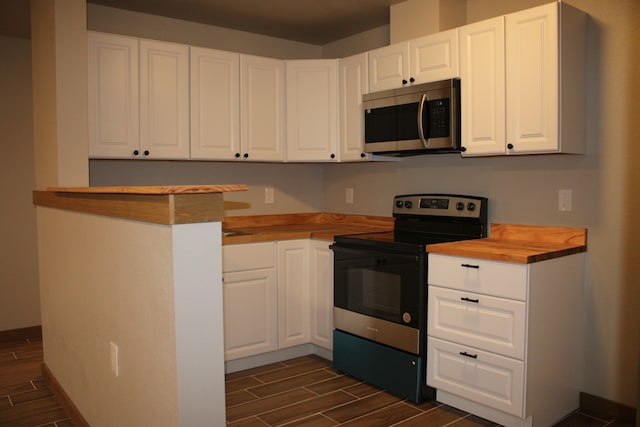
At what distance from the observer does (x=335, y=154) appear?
12.8 feet

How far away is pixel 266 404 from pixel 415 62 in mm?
2241

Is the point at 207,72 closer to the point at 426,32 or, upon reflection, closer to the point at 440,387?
the point at 426,32

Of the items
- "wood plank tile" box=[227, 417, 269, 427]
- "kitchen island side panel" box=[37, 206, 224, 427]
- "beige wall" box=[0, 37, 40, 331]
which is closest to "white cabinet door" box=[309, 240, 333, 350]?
"wood plank tile" box=[227, 417, 269, 427]

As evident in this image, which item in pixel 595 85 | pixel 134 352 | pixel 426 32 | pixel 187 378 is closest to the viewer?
pixel 187 378

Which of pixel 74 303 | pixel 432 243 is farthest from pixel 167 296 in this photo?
pixel 432 243

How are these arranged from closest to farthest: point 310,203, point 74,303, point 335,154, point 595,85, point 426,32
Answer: point 74,303 < point 595,85 < point 426,32 < point 335,154 < point 310,203

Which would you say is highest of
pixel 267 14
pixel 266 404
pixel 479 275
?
pixel 267 14

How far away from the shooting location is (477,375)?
2.65 m

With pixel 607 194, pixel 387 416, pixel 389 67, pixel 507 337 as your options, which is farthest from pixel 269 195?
pixel 607 194

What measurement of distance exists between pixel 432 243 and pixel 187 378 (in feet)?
5.69

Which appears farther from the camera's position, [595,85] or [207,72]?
[207,72]

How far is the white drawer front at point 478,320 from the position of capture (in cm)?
248

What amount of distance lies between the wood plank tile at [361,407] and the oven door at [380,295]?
1.01 ft

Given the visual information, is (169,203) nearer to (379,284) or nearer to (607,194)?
(379,284)
